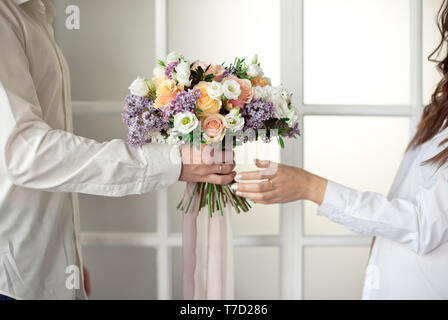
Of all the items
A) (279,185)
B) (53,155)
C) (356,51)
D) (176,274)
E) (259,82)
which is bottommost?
(176,274)

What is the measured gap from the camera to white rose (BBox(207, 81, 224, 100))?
958 millimetres

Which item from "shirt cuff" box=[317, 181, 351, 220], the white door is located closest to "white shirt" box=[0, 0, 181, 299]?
the white door

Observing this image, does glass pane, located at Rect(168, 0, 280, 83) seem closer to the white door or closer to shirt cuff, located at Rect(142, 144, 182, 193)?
the white door

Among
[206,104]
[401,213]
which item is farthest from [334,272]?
[206,104]

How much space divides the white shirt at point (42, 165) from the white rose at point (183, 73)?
209 mm

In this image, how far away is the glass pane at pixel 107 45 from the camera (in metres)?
1.56

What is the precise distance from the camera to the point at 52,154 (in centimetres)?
98

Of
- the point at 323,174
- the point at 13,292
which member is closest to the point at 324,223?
the point at 323,174

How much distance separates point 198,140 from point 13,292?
2.46ft

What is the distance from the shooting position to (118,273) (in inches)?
65.0

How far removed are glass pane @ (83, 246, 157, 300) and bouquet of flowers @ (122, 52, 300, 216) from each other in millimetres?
769

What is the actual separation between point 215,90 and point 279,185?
373 millimetres

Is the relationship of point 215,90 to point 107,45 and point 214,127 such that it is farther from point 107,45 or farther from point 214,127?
point 107,45
